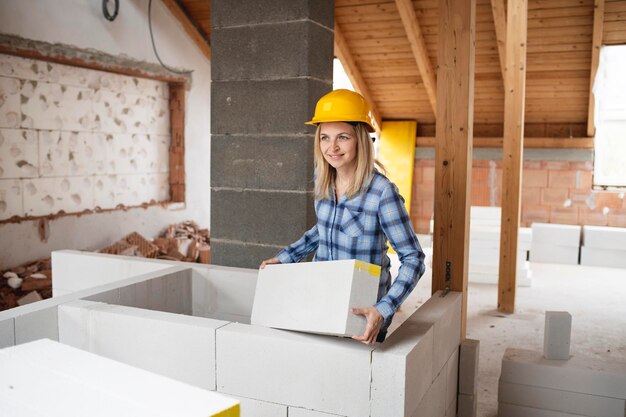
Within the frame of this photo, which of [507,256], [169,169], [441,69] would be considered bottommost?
[507,256]

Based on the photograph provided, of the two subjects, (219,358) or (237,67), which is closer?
(219,358)

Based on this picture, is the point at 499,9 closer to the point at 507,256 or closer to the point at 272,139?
the point at 507,256

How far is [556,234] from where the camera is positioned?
311 inches

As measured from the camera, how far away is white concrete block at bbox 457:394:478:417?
296cm

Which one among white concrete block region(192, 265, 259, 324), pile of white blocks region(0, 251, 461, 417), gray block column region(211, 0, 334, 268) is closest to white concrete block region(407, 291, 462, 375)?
pile of white blocks region(0, 251, 461, 417)

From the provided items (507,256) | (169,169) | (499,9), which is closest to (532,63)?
(499,9)

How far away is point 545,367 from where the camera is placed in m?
3.08

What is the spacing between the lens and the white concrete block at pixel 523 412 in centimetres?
309

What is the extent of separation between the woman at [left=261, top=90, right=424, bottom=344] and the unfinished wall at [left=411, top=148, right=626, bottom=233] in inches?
262

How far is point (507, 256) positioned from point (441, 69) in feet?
9.83

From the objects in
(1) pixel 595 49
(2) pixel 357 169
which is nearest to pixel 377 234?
(2) pixel 357 169

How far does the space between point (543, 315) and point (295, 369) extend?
3.90m

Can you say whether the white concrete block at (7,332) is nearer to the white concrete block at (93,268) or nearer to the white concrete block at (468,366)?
the white concrete block at (93,268)

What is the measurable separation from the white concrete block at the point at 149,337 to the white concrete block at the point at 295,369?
0.23 feet
